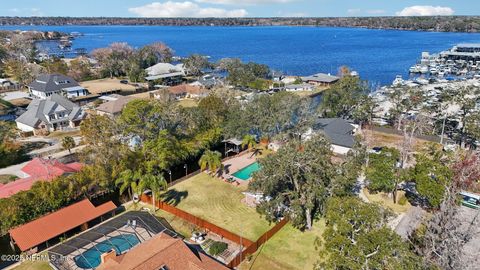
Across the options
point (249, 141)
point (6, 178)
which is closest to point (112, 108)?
point (6, 178)

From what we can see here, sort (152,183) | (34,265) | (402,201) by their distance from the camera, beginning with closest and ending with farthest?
(34,265), (152,183), (402,201)

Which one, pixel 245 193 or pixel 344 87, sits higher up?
pixel 344 87

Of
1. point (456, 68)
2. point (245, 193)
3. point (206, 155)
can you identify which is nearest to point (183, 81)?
point (206, 155)

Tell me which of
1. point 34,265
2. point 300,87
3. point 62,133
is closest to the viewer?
point 34,265

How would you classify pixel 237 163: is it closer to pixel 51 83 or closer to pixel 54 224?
pixel 54 224

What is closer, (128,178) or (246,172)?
(128,178)

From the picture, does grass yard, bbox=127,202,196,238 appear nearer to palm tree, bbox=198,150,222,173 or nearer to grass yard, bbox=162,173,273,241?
grass yard, bbox=162,173,273,241

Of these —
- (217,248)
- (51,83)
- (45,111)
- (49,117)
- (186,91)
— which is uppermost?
Answer: (51,83)

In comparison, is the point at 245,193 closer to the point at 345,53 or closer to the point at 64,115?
the point at 64,115
